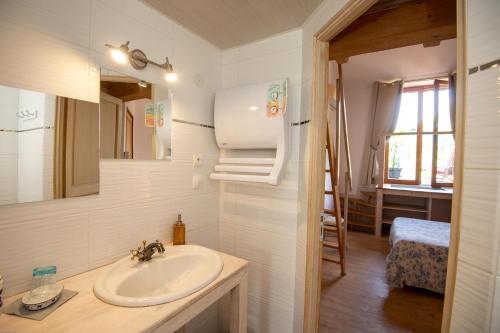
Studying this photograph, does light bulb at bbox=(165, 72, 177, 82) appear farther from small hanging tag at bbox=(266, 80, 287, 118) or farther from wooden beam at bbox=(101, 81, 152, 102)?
small hanging tag at bbox=(266, 80, 287, 118)

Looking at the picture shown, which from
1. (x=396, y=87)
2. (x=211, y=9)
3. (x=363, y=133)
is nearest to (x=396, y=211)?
(x=363, y=133)

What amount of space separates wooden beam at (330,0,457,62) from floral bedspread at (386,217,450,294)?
76.6 inches

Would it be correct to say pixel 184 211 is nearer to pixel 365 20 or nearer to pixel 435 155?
pixel 365 20

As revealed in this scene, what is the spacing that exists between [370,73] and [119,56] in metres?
3.92

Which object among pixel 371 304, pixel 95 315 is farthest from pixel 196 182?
pixel 371 304

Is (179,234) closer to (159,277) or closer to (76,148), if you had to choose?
(159,277)

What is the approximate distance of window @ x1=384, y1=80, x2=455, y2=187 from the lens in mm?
3777

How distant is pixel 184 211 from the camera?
148 cm

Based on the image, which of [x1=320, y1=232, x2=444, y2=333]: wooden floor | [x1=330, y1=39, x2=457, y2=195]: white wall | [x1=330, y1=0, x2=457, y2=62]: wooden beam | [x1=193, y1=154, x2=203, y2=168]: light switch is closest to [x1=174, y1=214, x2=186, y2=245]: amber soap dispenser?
[x1=193, y1=154, x2=203, y2=168]: light switch

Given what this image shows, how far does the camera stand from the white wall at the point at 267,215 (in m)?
1.42

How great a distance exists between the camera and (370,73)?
12.3ft

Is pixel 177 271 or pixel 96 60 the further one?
pixel 177 271

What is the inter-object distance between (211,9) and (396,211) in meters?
4.34

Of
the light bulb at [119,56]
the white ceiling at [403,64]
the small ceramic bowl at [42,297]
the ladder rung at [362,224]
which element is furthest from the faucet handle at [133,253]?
the ladder rung at [362,224]
